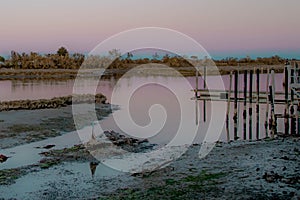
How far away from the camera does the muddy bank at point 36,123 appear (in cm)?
1736

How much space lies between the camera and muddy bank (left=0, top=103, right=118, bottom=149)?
1736cm

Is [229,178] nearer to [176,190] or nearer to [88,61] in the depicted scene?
[176,190]

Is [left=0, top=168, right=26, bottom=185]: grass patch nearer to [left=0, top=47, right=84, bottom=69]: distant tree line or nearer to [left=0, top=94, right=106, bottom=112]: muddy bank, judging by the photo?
[left=0, top=94, right=106, bottom=112]: muddy bank

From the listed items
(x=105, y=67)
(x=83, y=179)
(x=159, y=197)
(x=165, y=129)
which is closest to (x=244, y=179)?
(x=159, y=197)

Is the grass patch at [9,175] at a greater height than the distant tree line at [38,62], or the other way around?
the distant tree line at [38,62]

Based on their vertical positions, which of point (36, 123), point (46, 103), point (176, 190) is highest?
point (46, 103)

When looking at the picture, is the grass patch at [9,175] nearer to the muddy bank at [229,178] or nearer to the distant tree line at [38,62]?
the muddy bank at [229,178]

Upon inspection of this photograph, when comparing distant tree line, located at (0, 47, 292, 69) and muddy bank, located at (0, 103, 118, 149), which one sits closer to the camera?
muddy bank, located at (0, 103, 118, 149)

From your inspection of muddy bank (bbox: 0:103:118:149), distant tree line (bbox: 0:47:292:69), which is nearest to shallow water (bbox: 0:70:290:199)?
muddy bank (bbox: 0:103:118:149)

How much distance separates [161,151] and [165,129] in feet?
20.2

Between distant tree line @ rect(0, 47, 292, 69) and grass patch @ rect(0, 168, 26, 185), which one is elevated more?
distant tree line @ rect(0, 47, 292, 69)

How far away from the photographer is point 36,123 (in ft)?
67.8

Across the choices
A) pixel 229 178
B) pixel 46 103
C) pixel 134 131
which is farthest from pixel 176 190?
pixel 46 103

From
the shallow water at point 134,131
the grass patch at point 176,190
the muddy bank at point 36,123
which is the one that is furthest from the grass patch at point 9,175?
the muddy bank at point 36,123
